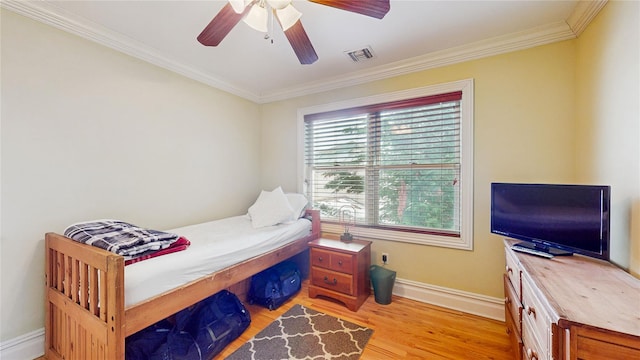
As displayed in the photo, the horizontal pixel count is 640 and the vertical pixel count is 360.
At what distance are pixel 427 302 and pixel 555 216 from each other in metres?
1.40

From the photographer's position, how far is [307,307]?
Result: 238 centimetres

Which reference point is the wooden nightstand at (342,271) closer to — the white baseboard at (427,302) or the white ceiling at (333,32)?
the white baseboard at (427,302)

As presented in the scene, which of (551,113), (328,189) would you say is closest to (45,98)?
(328,189)

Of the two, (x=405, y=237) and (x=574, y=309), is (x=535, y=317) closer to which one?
(x=574, y=309)

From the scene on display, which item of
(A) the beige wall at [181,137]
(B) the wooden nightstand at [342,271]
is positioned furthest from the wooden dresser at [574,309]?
(B) the wooden nightstand at [342,271]

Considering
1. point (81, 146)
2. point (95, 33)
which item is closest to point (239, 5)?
point (95, 33)

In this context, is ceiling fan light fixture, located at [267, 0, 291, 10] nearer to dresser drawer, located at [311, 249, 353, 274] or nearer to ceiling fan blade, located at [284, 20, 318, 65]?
ceiling fan blade, located at [284, 20, 318, 65]

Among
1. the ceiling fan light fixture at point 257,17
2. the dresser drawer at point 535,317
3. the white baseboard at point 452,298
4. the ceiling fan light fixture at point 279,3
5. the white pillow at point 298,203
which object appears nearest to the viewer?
the dresser drawer at point 535,317

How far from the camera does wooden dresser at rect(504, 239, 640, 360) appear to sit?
81 centimetres

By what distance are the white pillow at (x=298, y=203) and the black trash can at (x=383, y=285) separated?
1.11m

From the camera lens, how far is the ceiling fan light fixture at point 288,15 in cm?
137

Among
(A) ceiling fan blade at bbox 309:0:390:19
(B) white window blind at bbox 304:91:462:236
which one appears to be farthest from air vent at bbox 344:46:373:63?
(A) ceiling fan blade at bbox 309:0:390:19

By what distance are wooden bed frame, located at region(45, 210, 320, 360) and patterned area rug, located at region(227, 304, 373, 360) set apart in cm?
51

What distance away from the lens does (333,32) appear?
2.04m
